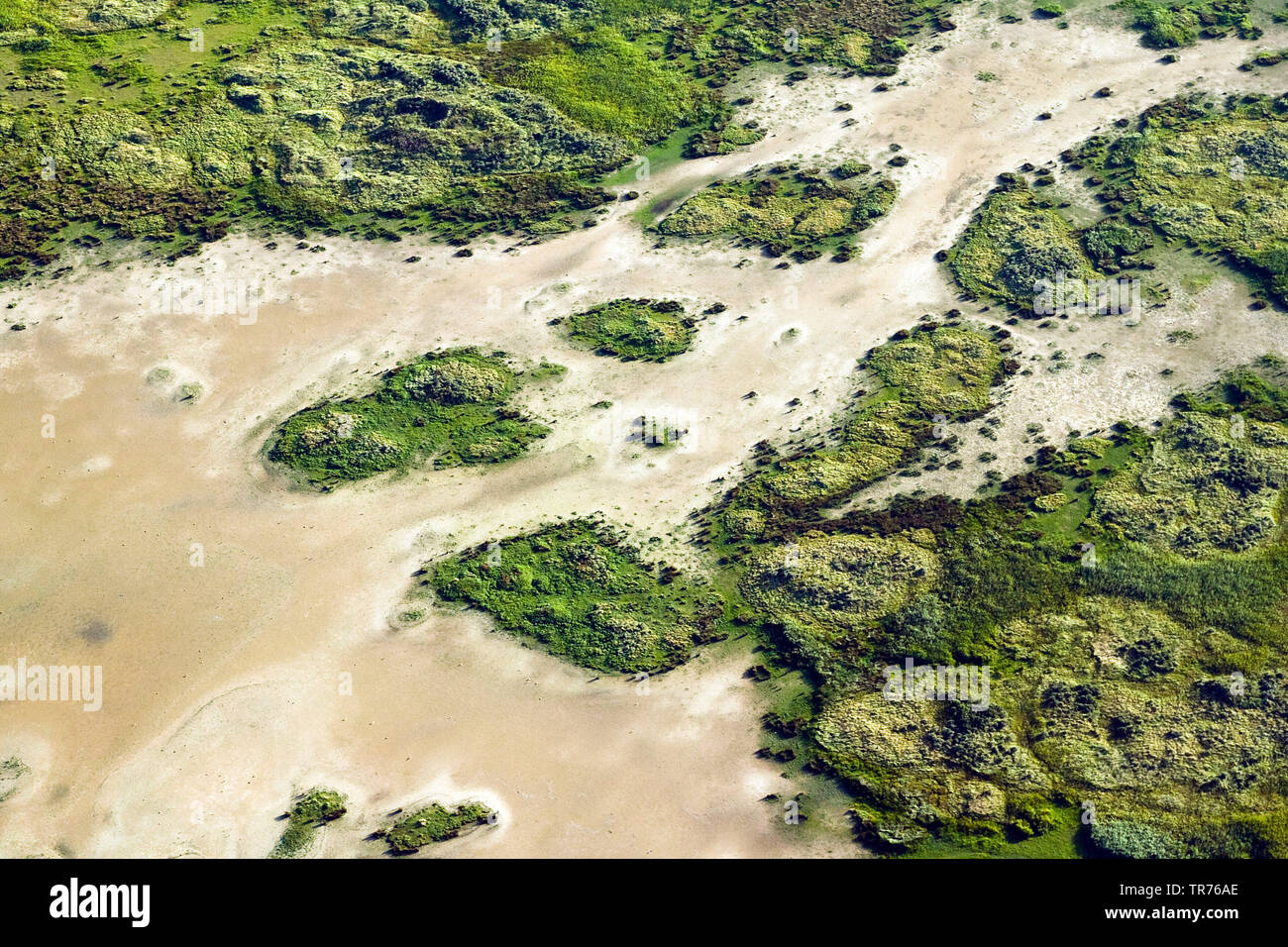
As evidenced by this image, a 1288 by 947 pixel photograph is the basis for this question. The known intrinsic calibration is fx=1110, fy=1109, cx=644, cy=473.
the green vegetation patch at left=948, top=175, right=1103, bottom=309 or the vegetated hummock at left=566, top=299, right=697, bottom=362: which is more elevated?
the green vegetation patch at left=948, top=175, right=1103, bottom=309

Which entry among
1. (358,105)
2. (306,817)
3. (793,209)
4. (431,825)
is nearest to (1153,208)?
(793,209)

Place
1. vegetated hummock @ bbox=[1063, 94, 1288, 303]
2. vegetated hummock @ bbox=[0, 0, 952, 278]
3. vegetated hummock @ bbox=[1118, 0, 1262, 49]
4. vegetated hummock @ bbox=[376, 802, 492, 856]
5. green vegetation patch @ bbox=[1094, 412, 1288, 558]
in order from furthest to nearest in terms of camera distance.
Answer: vegetated hummock @ bbox=[1118, 0, 1262, 49], vegetated hummock @ bbox=[0, 0, 952, 278], vegetated hummock @ bbox=[1063, 94, 1288, 303], green vegetation patch @ bbox=[1094, 412, 1288, 558], vegetated hummock @ bbox=[376, 802, 492, 856]

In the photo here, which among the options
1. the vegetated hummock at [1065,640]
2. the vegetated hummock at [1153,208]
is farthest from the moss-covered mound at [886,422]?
the vegetated hummock at [1153,208]

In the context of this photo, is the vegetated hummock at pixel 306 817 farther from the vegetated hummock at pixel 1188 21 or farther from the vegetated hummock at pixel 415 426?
the vegetated hummock at pixel 1188 21

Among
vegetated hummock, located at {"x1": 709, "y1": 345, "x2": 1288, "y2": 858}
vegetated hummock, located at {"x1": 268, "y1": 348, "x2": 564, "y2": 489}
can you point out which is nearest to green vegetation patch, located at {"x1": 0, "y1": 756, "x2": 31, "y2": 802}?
vegetated hummock, located at {"x1": 268, "y1": 348, "x2": 564, "y2": 489}

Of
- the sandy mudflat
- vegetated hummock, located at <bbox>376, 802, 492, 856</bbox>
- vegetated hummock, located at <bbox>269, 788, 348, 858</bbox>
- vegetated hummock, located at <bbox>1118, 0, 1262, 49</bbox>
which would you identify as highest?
vegetated hummock, located at <bbox>1118, 0, 1262, 49</bbox>

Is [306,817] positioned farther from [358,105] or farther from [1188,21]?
[1188,21]

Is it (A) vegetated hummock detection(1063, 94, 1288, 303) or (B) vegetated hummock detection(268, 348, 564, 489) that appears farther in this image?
(A) vegetated hummock detection(1063, 94, 1288, 303)

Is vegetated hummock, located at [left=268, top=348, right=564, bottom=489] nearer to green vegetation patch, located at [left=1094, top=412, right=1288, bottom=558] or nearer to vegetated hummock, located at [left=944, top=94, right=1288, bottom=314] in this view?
vegetated hummock, located at [left=944, top=94, right=1288, bottom=314]
